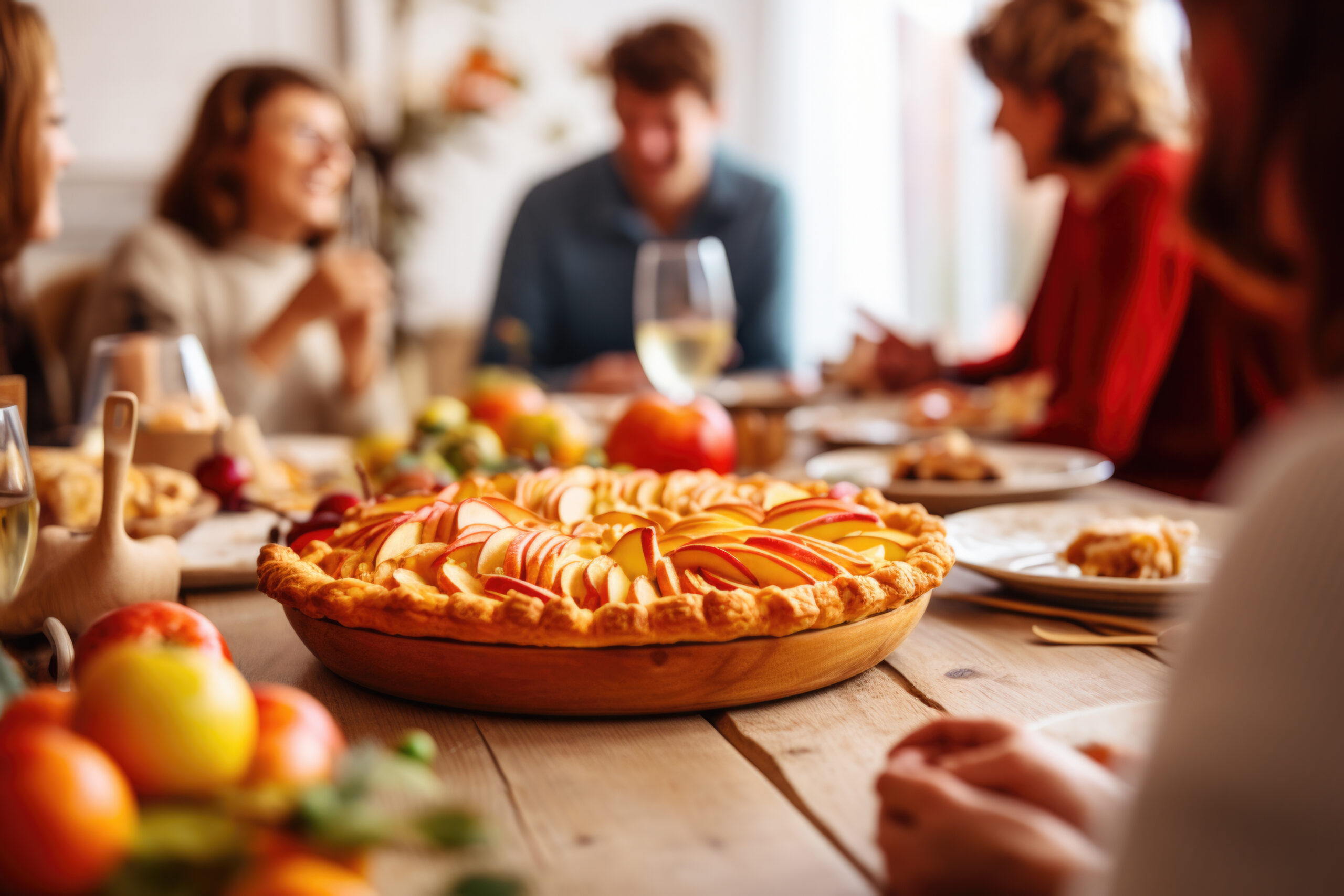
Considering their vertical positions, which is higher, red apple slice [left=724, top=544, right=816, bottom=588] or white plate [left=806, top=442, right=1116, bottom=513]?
red apple slice [left=724, top=544, right=816, bottom=588]

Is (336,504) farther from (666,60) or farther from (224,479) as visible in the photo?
(666,60)

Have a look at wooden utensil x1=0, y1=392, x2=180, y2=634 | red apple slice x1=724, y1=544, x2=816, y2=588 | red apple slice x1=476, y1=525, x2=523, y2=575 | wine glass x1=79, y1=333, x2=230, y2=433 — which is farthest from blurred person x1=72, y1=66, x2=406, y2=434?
red apple slice x1=724, y1=544, x2=816, y2=588

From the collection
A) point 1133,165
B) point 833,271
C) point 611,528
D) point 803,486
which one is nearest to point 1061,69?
point 1133,165

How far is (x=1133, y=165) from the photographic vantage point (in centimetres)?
231

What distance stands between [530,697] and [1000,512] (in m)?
0.66

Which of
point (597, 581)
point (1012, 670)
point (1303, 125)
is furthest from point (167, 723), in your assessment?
point (1012, 670)

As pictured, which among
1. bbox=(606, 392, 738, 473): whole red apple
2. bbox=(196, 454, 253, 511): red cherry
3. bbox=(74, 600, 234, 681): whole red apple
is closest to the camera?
bbox=(74, 600, 234, 681): whole red apple

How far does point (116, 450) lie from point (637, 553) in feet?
1.24

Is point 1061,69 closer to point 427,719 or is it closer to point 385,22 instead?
point 427,719

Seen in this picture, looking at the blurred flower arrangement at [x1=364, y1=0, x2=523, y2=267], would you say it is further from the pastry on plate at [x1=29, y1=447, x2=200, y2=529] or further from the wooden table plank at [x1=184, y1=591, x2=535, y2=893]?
the wooden table plank at [x1=184, y1=591, x2=535, y2=893]

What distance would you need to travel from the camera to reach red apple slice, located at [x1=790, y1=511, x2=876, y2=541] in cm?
91

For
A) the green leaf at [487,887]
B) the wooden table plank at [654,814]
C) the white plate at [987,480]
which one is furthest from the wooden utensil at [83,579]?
the white plate at [987,480]

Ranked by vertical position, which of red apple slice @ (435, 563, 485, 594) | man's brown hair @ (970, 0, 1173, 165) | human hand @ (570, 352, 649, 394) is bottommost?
human hand @ (570, 352, 649, 394)

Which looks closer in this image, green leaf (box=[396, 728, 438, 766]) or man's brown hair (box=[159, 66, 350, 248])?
green leaf (box=[396, 728, 438, 766])
